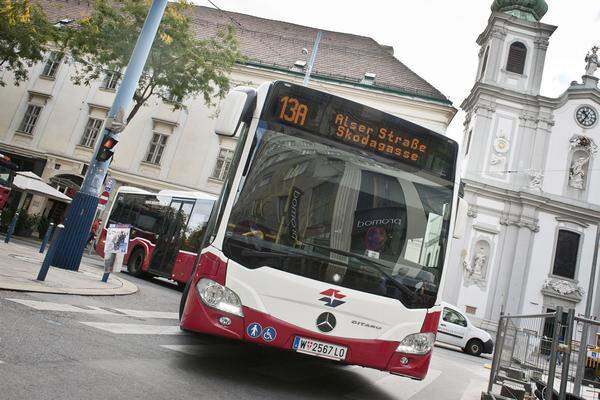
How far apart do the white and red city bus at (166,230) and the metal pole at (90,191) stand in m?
3.33

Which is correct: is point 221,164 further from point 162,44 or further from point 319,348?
point 319,348

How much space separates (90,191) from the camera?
12453 mm

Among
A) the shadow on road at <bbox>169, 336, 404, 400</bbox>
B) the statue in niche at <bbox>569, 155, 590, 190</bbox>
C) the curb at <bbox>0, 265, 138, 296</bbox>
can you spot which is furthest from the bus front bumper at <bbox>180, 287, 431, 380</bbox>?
the statue in niche at <bbox>569, 155, 590, 190</bbox>

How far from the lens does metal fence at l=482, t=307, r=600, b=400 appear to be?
5.84 metres

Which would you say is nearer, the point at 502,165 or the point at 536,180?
the point at 536,180

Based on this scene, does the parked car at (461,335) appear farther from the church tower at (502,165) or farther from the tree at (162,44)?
the tree at (162,44)

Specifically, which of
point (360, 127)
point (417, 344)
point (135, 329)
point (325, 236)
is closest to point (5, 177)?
point (135, 329)

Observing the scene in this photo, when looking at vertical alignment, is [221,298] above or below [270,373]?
above

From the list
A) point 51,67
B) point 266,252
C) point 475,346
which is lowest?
point 475,346

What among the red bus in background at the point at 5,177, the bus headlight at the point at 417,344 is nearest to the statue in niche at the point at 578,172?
the red bus in background at the point at 5,177


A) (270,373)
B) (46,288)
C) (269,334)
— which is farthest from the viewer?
(46,288)

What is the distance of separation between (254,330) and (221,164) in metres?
26.9

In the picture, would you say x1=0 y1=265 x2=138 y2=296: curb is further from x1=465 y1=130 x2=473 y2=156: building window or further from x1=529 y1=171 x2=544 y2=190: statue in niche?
x1=529 y1=171 x2=544 y2=190: statue in niche

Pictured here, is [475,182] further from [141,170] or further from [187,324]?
[187,324]
